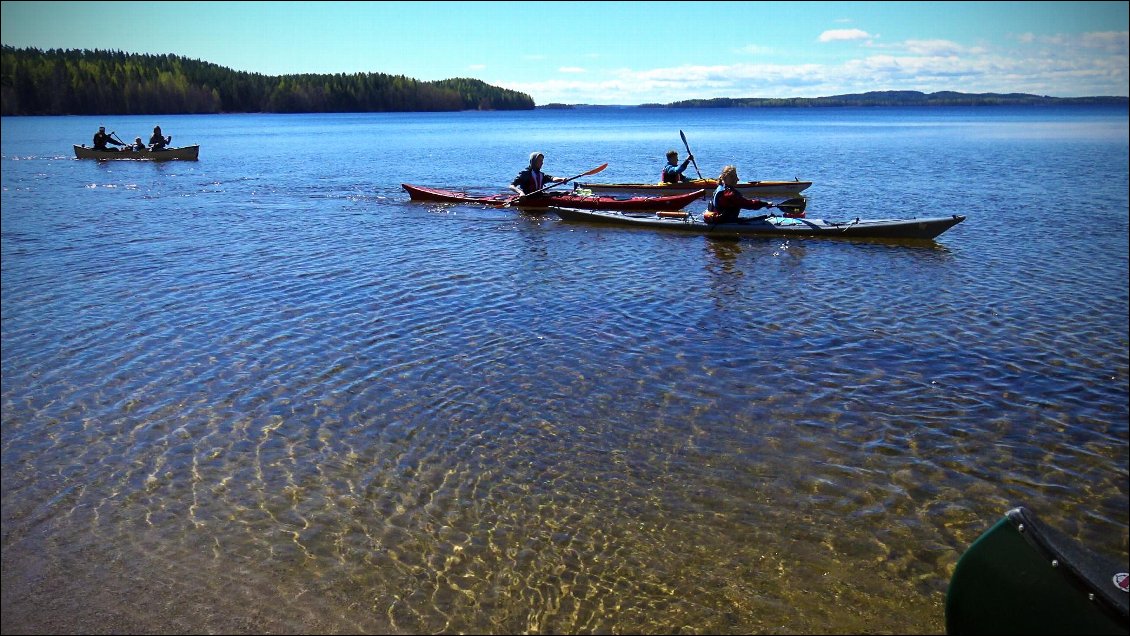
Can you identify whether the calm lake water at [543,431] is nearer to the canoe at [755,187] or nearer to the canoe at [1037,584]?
the canoe at [1037,584]

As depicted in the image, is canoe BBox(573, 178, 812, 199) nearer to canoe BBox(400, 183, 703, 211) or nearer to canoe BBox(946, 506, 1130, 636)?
canoe BBox(400, 183, 703, 211)

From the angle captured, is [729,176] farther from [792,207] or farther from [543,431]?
[543,431]

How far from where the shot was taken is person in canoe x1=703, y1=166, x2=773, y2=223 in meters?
19.2

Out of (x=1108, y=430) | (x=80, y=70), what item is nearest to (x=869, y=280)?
(x=1108, y=430)

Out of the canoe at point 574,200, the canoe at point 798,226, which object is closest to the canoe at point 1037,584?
the canoe at point 798,226

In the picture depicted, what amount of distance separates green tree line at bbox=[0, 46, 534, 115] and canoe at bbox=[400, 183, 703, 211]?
438 feet

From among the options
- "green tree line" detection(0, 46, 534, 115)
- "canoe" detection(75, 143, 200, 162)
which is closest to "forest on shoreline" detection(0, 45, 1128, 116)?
"green tree line" detection(0, 46, 534, 115)

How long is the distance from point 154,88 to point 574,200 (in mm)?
151428

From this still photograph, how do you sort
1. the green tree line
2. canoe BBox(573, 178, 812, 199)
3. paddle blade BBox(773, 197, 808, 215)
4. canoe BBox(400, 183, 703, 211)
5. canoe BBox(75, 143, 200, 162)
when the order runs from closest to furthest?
1. paddle blade BBox(773, 197, 808, 215)
2. canoe BBox(400, 183, 703, 211)
3. canoe BBox(573, 178, 812, 199)
4. canoe BBox(75, 143, 200, 162)
5. the green tree line

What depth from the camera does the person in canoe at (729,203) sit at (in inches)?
755

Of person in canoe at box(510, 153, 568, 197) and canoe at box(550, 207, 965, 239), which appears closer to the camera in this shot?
canoe at box(550, 207, 965, 239)

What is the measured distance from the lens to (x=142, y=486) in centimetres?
703

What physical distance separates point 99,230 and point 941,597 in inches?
885

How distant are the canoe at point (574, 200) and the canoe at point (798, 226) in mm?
989
